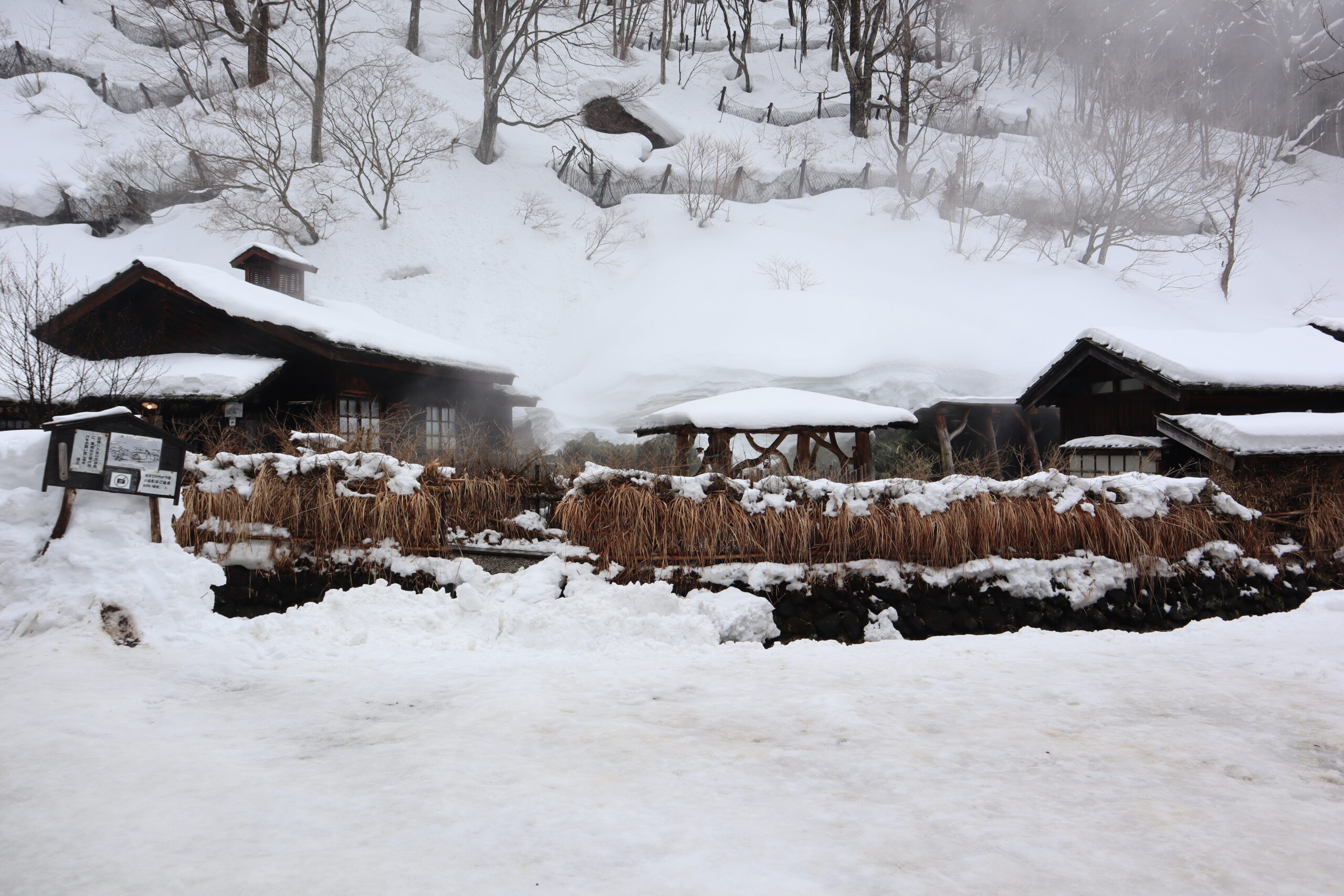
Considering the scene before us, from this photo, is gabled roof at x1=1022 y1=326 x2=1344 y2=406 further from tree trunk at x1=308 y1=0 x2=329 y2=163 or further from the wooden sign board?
tree trunk at x1=308 y1=0 x2=329 y2=163

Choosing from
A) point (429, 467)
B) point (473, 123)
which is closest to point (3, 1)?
point (473, 123)

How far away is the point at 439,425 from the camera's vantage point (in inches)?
574

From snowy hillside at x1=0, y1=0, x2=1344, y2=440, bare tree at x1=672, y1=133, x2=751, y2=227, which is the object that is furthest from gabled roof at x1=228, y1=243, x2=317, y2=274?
bare tree at x1=672, y1=133, x2=751, y2=227

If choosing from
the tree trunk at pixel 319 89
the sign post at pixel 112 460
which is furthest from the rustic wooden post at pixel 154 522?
the tree trunk at pixel 319 89

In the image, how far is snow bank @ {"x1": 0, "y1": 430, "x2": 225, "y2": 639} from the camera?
3932 mm

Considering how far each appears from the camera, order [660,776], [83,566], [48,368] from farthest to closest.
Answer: [48,368] → [83,566] → [660,776]

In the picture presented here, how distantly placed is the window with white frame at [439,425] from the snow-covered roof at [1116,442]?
1182 centimetres

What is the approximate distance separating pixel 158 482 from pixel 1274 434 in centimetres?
1158

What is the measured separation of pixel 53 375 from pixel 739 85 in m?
32.8

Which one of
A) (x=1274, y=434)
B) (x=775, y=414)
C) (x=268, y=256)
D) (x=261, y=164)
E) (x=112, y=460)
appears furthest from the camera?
(x=261, y=164)

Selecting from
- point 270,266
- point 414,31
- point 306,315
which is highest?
point 414,31

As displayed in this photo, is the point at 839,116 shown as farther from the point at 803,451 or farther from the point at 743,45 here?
the point at 803,451

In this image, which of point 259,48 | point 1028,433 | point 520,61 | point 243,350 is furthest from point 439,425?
point 259,48

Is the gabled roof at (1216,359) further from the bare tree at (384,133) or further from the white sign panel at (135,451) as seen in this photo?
the bare tree at (384,133)
